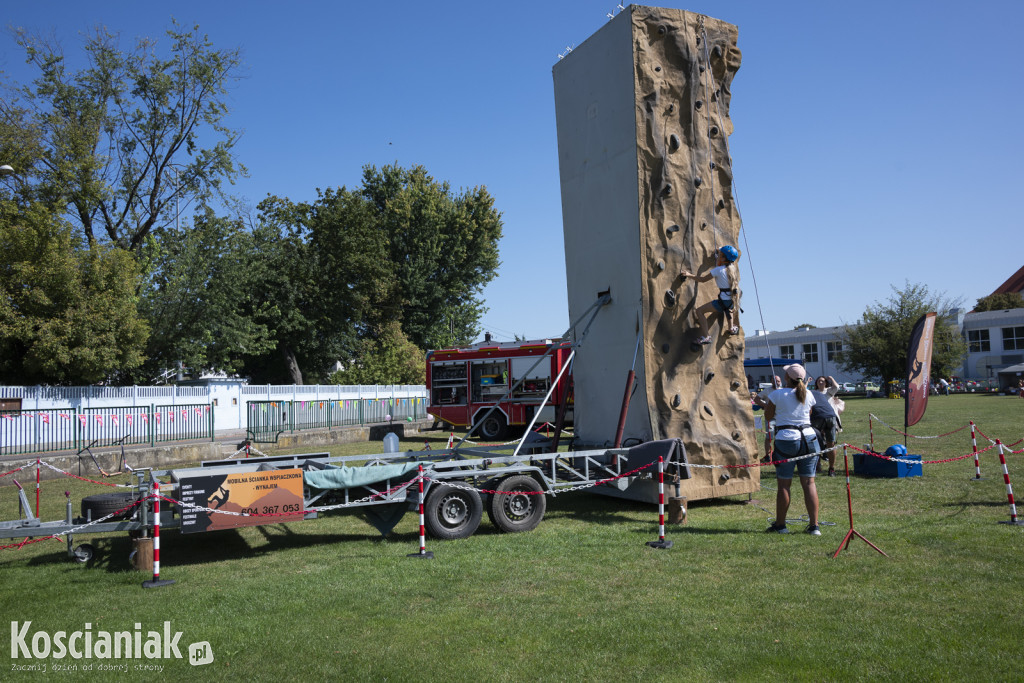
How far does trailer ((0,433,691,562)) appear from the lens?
301 inches

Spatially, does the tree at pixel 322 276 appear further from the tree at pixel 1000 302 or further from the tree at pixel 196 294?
the tree at pixel 1000 302

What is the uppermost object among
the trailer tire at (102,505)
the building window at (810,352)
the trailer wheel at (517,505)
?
the building window at (810,352)

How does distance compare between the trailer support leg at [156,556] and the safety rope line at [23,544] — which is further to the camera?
the safety rope line at [23,544]

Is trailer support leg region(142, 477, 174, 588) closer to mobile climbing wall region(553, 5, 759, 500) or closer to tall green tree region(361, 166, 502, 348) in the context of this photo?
mobile climbing wall region(553, 5, 759, 500)

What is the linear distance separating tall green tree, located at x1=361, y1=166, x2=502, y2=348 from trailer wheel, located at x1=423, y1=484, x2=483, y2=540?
40.3 metres

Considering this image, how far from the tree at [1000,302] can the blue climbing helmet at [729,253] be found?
91776 mm

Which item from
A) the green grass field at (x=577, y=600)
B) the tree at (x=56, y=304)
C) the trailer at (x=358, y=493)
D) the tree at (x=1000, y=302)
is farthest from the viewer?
the tree at (x=1000, y=302)

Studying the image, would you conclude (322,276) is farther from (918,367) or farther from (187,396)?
(918,367)

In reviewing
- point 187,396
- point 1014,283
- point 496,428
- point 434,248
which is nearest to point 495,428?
point 496,428

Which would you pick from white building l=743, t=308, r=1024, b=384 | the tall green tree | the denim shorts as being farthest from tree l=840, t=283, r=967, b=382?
the denim shorts

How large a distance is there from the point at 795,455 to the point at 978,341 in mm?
81168

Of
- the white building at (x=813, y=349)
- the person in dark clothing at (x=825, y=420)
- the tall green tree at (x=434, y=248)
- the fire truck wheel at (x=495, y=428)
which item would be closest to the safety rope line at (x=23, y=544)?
the person in dark clothing at (x=825, y=420)

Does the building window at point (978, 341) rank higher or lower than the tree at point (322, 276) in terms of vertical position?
lower

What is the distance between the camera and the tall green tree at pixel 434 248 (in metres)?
50.9
